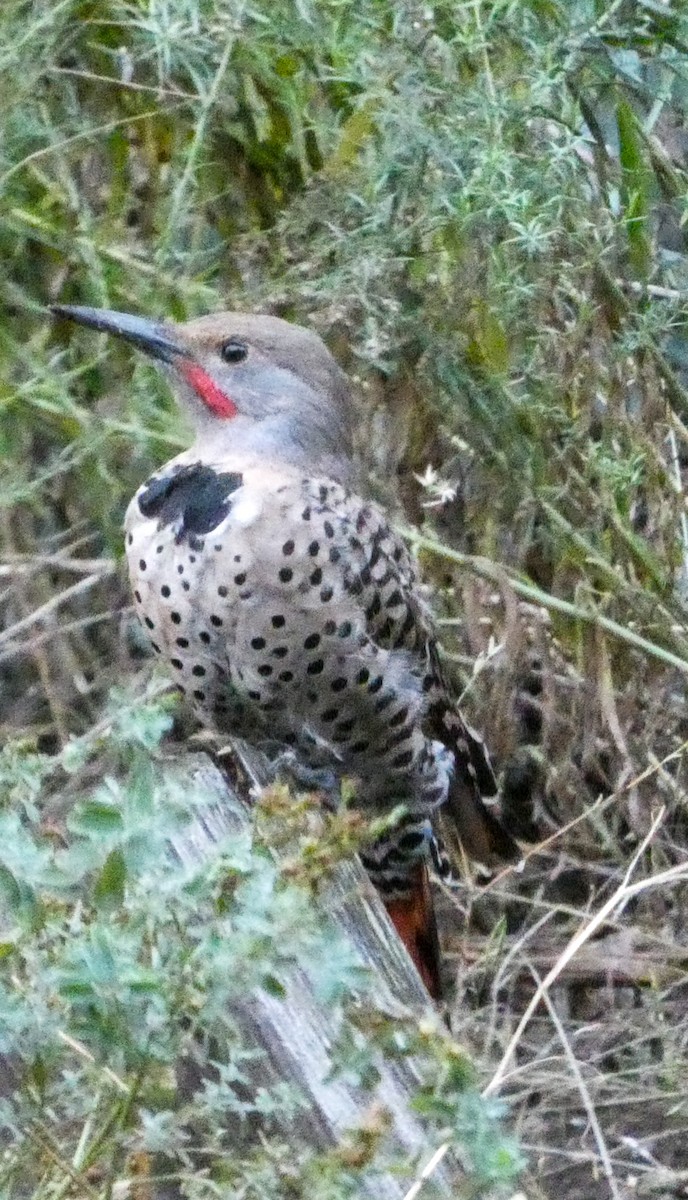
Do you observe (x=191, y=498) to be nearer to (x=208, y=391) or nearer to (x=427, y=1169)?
(x=208, y=391)

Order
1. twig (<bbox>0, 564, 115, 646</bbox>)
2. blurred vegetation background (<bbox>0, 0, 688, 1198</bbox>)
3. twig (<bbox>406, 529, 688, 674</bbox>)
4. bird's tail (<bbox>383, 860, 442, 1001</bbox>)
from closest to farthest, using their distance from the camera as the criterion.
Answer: blurred vegetation background (<bbox>0, 0, 688, 1198</bbox>) → twig (<bbox>406, 529, 688, 674</bbox>) → bird's tail (<bbox>383, 860, 442, 1001</bbox>) → twig (<bbox>0, 564, 115, 646</bbox>)

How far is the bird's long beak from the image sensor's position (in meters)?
3.06

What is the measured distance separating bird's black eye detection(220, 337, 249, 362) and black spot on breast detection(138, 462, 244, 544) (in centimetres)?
22

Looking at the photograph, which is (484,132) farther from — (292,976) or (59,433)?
(292,976)

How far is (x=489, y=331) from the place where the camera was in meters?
2.98

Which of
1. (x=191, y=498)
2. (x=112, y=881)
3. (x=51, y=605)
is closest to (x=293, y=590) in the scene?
(x=191, y=498)

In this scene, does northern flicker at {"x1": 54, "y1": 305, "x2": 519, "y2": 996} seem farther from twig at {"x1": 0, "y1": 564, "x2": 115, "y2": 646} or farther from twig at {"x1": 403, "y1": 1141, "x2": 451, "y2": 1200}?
twig at {"x1": 403, "y1": 1141, "x2": 451, "y2": 1200}

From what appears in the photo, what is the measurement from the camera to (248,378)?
124 inches

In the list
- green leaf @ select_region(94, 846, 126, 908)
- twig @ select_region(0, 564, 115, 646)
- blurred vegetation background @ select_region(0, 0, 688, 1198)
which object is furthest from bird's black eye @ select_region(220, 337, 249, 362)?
green leaf @ select_region(94, 846, 126, 908)

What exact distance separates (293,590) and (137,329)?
1.63 ft

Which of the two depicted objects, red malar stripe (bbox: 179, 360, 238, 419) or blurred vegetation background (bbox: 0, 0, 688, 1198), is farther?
red malar stripe (bbox: 179, 360, 238, 419)

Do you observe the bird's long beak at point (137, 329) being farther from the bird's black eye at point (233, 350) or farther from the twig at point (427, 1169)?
the twig at point (427, 1169)

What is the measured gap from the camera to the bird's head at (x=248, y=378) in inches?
122

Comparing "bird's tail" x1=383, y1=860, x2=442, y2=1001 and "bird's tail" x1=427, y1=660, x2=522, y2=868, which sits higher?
"bird's tail" x1=427, y1=660, x2=522, y2=868
